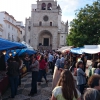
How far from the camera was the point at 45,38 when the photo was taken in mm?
59125

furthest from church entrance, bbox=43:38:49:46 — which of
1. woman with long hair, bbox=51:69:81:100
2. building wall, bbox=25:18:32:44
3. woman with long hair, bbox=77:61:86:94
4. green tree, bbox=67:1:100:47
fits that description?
woman with long hair, bbox=51:69:81:100

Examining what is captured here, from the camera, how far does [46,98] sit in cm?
873

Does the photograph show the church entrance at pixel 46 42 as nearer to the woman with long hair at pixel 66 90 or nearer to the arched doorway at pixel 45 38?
the arched doorway at pixel 45 38

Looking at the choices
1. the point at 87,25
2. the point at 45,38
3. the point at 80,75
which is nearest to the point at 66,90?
the point at 80,75

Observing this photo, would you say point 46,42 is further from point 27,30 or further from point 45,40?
point 27,30

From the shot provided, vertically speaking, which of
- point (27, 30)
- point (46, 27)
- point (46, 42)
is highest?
point (46, 27)

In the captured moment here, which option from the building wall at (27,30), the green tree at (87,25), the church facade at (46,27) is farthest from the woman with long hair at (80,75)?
the building wall at (27,30)

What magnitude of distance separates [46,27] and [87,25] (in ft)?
114

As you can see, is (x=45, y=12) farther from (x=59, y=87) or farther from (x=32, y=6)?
(x=59, y=87)

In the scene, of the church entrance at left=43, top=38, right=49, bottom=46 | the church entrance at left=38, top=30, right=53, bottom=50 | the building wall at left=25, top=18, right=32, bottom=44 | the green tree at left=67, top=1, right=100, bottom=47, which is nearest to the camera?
the green tree at left=67, top=1, right=100, bottom=47

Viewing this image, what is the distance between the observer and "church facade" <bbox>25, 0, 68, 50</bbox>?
A: 56.4 m

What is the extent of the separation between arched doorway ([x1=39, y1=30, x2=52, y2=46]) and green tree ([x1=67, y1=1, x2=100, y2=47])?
34733mm

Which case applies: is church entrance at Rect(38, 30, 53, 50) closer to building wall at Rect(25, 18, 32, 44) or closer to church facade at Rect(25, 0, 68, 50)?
church facade at Rect(25, 0, 68, 50)

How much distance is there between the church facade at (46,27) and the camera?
56406mm
